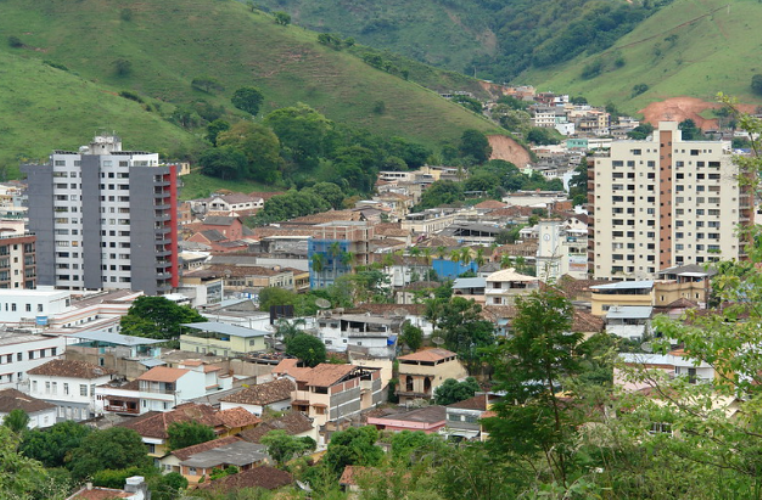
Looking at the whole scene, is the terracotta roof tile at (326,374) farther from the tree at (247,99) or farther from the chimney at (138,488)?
the tree at (247,99)

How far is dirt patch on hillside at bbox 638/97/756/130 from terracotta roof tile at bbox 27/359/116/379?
86.3 m

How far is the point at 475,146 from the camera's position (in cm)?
9750

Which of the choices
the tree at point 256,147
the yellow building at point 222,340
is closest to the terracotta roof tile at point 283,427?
the yellow building at point 222,340

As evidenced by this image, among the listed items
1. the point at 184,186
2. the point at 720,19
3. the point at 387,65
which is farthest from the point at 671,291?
the point at 720,19

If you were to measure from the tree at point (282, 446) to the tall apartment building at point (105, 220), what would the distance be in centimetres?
2044

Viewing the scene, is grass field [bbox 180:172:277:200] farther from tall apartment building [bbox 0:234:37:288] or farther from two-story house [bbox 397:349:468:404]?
two-story house [bbox 397:349:468:404]

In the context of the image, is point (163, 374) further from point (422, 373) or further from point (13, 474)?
point (13, 474)

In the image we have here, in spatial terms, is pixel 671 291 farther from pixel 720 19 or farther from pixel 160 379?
pixel 720 19

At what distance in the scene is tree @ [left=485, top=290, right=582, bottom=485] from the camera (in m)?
13.2

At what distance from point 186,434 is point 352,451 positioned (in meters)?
4.42

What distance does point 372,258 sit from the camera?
55219mm

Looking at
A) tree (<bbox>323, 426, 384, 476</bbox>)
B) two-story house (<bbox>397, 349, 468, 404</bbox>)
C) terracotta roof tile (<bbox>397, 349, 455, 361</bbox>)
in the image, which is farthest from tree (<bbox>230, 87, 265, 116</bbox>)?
tree (<bbox>323, 426, 384, 476</bbox>)

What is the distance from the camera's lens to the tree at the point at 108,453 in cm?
2741

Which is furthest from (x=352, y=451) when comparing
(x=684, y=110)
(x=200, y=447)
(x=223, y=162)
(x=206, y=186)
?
(x=684, y=110)
